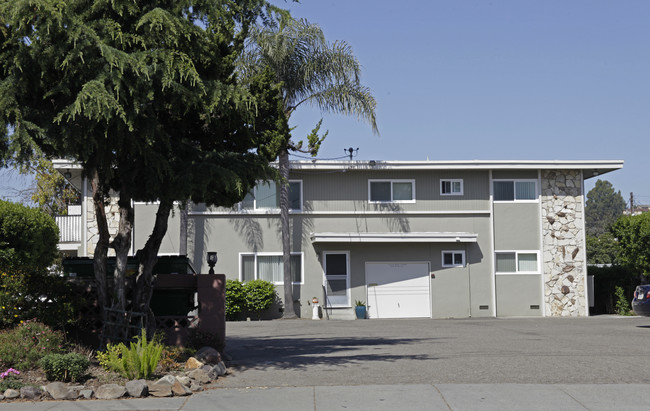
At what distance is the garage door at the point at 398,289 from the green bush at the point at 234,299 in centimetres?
466

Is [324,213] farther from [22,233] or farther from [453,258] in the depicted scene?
[22,233]

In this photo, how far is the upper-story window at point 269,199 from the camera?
27.5m

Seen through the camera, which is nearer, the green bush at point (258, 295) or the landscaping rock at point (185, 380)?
the landscaping rock at point (185, 380)

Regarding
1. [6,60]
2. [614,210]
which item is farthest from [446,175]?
[614,210]

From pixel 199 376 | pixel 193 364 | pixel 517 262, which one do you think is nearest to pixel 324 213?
pixel 517 262

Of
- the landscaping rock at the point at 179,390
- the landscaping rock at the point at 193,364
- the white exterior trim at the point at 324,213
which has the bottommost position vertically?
the landscaping rock at the point at 179,390

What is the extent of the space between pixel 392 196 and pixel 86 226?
434 inches

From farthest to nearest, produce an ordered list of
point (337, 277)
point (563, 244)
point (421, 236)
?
point (563, 244) < point (337, 277) < point (421, 236)

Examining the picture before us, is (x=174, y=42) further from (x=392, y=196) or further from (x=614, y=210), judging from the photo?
(x=614, y=210)

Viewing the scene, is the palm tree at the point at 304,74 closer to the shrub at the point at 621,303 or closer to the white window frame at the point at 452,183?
the white window frame at the point at 452,183

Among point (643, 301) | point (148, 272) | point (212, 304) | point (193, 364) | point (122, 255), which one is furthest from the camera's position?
point (643, 301)

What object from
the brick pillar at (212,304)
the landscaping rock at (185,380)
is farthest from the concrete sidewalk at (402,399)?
the brick pillar at (212,304)

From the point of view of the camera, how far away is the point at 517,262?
28250mm

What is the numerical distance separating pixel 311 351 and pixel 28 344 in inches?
219
